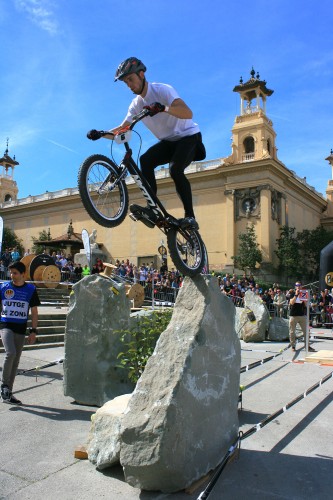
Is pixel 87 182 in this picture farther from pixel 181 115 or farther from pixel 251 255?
pixel 251 255

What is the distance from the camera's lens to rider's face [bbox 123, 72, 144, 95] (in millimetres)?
4801

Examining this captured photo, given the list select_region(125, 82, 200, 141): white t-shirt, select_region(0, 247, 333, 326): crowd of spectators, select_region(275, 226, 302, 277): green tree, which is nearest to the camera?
select_region(125, 82, 200, 141): white t-shirt

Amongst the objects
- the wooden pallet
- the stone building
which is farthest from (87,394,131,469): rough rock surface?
the stone building

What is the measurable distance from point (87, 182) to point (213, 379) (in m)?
2.41

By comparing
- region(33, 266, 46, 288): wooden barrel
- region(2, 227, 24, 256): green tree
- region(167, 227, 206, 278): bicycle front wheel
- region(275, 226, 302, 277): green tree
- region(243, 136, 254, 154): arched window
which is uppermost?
region(243, 136, 254, 154): arched window

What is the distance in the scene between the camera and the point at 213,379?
4.12 m

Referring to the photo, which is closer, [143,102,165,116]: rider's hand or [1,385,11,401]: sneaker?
[143,102,165,116]: rider's hand

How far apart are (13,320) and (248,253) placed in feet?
113

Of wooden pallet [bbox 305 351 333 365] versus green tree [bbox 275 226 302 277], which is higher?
green tree [bbox 275 226 302 277]

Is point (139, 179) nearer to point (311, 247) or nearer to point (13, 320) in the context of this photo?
point (13, 320)

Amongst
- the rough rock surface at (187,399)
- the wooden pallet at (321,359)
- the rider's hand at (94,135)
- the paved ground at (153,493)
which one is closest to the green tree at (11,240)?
the wooden pallet at (321,359)

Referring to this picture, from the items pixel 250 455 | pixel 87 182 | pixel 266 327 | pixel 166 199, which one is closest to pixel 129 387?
pixel 250 455

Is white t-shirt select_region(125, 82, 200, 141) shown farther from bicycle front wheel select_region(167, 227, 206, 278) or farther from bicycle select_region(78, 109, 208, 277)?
bicycle front wheel select_region(167, 227, 206, 278)

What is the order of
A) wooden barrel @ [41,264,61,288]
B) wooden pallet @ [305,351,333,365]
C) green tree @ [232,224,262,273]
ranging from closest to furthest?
wooden pallet @ [305,351,333,365]
wooden barrel @ [41,264,61,288]
green tree @ [232,224,262,273]
